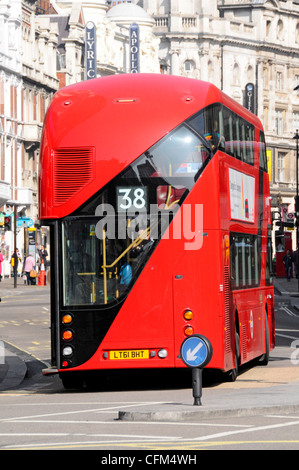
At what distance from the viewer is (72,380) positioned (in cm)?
1994

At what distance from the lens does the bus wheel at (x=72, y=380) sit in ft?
64.6

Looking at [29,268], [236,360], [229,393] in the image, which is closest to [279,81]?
[29,268]

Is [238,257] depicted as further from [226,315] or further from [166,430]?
[166,430]

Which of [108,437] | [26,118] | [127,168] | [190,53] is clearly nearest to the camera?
[108,437]

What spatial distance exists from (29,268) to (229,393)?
47460 millimetres

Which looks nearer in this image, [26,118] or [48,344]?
[48,344]

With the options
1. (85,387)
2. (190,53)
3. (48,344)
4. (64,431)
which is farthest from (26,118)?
(64,431)

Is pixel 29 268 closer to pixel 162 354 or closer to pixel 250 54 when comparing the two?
pixel 162 354

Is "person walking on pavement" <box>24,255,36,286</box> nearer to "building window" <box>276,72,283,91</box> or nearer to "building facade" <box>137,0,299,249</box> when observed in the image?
"building facade" <box>137,0,299,249</box>

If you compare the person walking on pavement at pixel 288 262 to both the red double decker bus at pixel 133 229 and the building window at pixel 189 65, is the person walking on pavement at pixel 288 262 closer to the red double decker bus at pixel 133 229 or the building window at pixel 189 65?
the building window at pixel 189 65

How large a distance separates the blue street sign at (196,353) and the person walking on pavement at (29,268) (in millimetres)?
49101

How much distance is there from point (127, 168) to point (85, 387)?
158 inches

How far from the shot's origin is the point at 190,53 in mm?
126562

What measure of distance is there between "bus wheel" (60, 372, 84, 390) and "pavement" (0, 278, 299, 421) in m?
1.37
